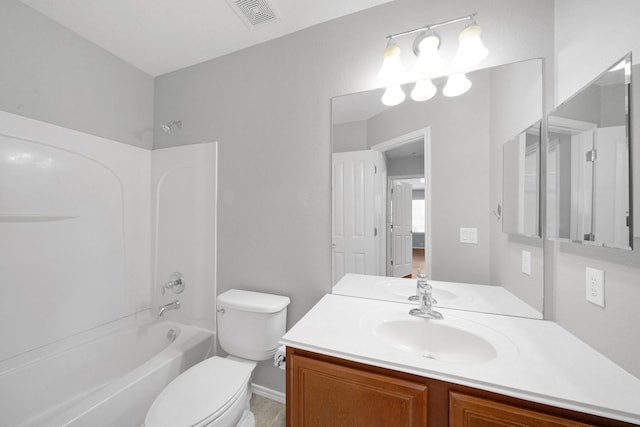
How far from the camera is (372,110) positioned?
1.34 m

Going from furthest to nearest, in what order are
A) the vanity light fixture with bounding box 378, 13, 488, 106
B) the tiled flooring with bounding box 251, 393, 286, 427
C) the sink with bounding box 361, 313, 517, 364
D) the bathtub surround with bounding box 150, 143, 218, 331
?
the bathtub surround with bounding box 150, 143, 218, 331
the tiled flooring with bounding box 251, 393, 286, 427
the vanity light fixture with bounding box 378, 13, 488, 106
the sink with bounding box 361, 313, 517, 364

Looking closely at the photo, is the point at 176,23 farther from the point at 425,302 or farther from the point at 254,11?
the point at 425,302

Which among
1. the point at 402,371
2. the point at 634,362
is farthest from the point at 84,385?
the point at 634,362

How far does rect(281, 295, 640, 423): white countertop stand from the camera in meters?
0.62

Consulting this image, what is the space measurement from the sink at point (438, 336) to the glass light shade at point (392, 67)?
3.95 feet

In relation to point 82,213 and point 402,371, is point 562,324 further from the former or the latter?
point 82,213

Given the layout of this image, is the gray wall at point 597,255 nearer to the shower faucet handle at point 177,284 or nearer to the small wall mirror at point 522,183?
the small wall mirror at point 522,183

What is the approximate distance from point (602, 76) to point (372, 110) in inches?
33.6

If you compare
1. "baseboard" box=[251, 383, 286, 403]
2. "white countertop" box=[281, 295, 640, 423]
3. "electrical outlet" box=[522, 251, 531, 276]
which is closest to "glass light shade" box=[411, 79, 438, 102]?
"electrical outlet" box=[522, 251, 531, 276]

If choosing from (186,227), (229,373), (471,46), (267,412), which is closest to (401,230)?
(471,46)

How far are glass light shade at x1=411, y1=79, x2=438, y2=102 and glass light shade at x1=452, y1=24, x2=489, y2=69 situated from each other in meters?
0.16

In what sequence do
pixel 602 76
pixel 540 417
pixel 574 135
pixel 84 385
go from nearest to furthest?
1. pixel 540 417
2. pixel 602 76
3. pixel 574 135
4. pixel 84 385

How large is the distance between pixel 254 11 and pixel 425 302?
1.81m

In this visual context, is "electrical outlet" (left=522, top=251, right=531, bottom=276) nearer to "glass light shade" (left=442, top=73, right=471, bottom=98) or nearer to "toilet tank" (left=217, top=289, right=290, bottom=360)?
"glass light shade" (left=442, top=73, right=471, bottom=98)
